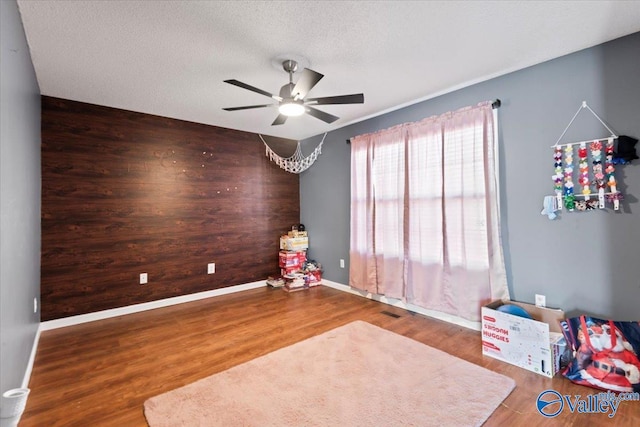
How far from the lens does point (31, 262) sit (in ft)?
7.73

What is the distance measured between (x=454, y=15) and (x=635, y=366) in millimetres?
2616

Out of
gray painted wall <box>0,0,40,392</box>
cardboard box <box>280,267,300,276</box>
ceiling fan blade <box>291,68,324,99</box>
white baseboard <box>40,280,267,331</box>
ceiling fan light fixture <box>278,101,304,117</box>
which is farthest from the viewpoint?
cardboard box <box>280,267,300,276</box>

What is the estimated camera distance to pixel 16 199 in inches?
69.5

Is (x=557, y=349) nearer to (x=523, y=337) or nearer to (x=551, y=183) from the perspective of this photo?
(x=523, y=337)

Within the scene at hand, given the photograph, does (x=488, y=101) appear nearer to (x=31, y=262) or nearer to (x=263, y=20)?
(x=263, y=20)

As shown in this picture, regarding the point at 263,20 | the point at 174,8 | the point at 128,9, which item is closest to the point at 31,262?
the point at 128,9

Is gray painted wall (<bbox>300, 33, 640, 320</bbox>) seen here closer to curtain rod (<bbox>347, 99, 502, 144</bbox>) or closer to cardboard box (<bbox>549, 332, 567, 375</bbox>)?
curtain rod (<bbox>347, 99, 502, 144</bbox>)

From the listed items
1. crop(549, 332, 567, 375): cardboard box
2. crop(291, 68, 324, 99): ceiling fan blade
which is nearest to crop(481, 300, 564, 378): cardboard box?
crop(549, 332, 567, 375): cardboard box

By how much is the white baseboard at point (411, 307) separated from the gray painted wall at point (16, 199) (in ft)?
11.2

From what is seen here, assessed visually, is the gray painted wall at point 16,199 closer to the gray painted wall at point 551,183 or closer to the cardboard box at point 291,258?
the cardboard box at point 291,258

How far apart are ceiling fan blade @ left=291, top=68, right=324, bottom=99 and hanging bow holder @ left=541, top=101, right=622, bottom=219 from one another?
6.96ft

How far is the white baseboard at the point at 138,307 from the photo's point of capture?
307 centimetres

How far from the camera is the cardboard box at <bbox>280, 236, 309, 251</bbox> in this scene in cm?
468

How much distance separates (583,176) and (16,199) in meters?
4.07
